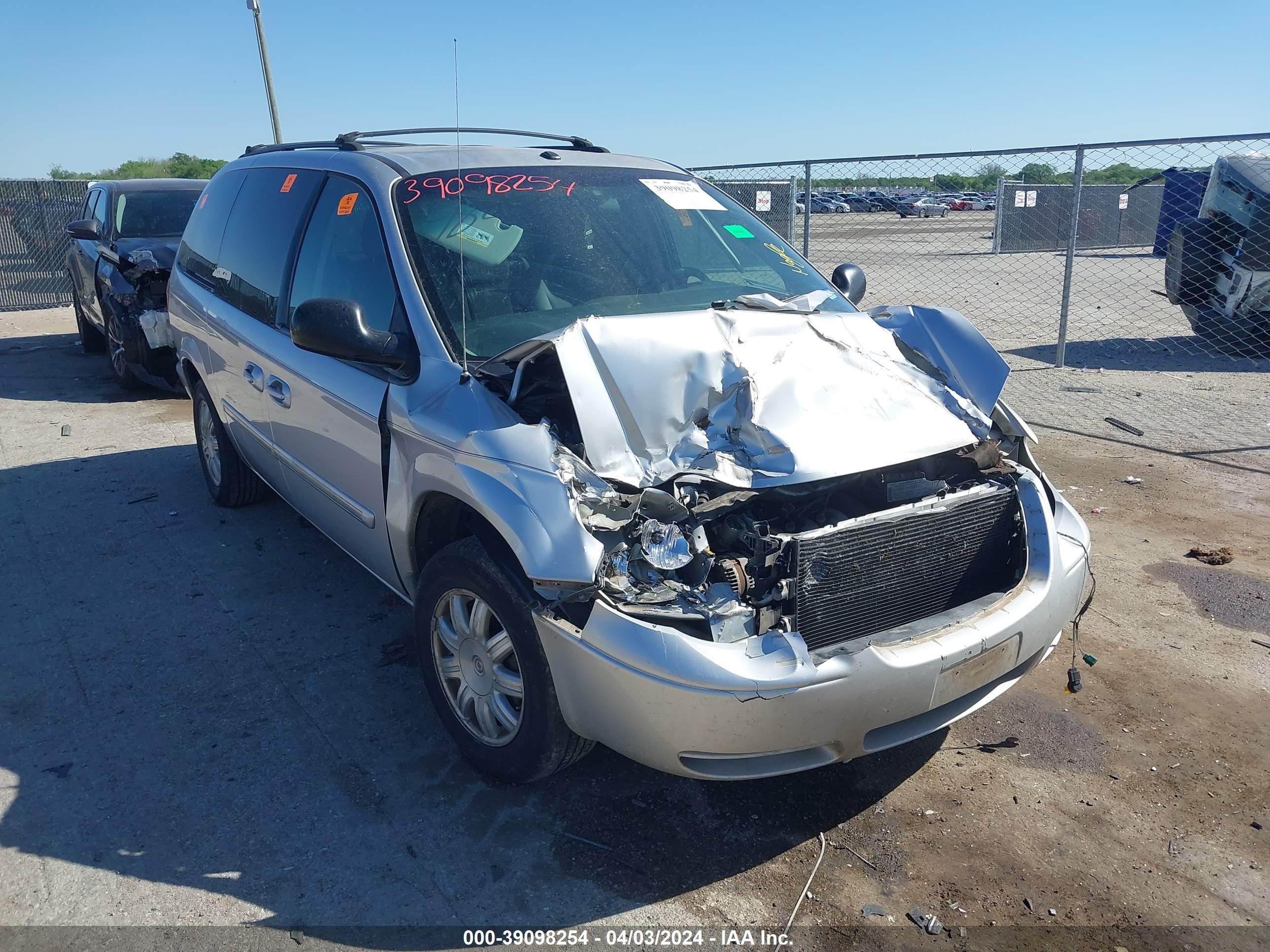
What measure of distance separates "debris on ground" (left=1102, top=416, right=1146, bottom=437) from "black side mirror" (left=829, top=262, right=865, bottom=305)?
376cm

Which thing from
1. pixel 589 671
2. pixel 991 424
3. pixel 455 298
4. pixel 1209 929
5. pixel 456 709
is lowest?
Answer: pixel 1209 929

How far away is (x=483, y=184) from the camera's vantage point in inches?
149

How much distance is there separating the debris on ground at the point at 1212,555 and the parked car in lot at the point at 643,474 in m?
2.15

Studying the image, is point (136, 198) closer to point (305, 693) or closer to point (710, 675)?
point (305, 693)

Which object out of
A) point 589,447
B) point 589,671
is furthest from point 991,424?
point 589,671

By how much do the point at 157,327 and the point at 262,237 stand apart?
4605 millimetres

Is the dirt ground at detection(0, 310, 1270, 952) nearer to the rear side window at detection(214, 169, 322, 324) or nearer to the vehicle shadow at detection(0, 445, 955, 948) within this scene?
the vehicle shadow at detection(0, 445, 955, 948)

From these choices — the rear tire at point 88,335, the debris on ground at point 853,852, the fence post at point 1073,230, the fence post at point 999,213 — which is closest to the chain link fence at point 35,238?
the rear tire at point 88,335

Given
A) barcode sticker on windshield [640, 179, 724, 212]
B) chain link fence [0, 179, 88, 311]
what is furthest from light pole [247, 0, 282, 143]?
barcode sticker on windshield [640, 179, 724, 212]

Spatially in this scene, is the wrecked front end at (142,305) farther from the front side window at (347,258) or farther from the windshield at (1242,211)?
the windshield at (1242,211)

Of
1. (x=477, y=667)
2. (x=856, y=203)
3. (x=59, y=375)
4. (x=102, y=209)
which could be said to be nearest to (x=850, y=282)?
(x=477, y=667)

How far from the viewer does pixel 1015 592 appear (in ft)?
9.72

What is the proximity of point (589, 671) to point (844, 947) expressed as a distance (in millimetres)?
999

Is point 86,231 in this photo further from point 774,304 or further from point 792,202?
point 774,304
